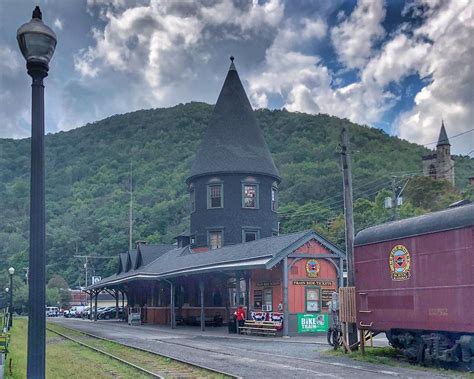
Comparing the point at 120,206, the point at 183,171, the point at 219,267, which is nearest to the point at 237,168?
the point at 219,267

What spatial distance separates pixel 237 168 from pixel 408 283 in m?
25.7

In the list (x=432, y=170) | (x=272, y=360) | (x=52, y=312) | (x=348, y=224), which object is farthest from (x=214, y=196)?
(x=432, y=170)

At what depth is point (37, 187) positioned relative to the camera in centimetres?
655

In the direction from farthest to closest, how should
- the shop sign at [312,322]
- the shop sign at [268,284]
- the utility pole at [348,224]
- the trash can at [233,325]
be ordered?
the trash can at [233,325] < the shop sign at [268,284] < the shop sign at [312,322] < the utility pole at [348,224]

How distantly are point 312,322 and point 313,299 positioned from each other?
1057mm

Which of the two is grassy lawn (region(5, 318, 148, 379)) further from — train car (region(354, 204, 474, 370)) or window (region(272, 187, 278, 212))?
window (region(272, 187, 278, 212))

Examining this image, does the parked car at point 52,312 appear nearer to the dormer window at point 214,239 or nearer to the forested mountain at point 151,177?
the forested mountain at point 151,177

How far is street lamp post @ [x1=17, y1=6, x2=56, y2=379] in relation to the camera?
6266 mm

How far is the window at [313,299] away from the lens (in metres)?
29.5

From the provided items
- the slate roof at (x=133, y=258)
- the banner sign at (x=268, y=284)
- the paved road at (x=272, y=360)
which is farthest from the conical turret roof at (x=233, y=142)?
the paved road at (x=272, y=360)

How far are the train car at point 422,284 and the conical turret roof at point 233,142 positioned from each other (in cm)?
2351

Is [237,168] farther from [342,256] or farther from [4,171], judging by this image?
[4,171]

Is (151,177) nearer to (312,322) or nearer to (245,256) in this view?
(245,256)

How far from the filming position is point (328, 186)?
92188mm
